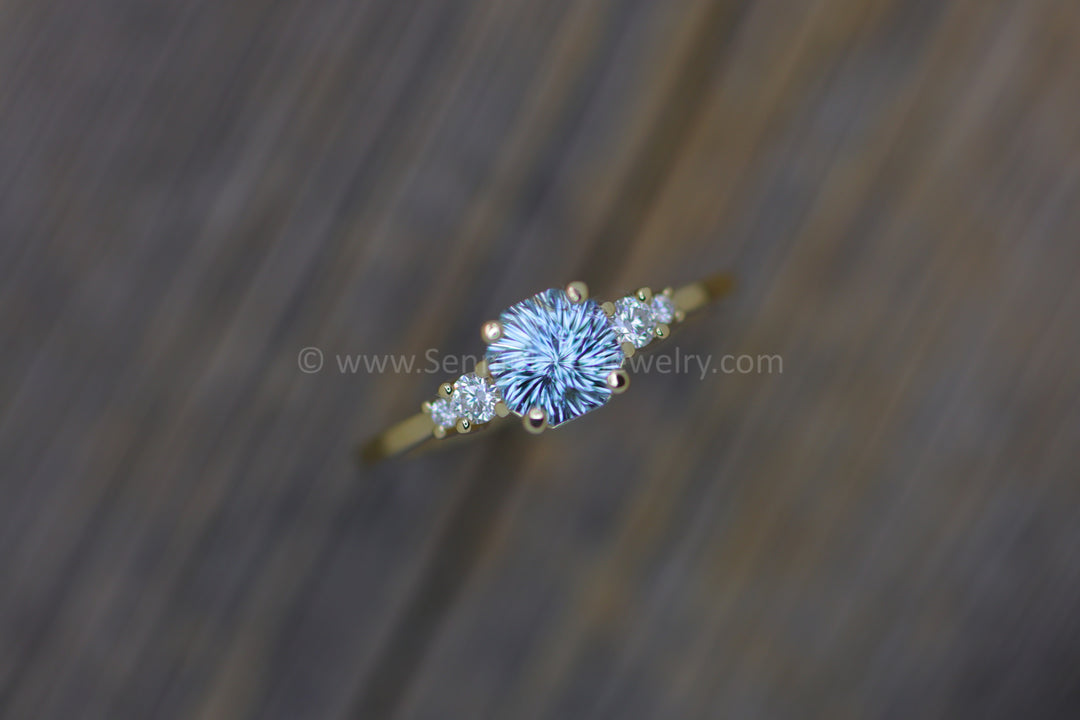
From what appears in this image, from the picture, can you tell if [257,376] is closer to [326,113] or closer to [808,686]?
[326,113]

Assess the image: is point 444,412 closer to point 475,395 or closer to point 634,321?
point 475,395

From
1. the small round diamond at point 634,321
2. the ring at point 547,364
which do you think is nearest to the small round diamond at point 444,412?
the ring at point 547,364

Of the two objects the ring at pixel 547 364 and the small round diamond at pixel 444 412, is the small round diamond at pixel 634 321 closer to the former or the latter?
the ring at pixel 547 364

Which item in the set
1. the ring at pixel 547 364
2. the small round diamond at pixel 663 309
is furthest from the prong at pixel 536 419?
the small round diamond at pixel 663 309

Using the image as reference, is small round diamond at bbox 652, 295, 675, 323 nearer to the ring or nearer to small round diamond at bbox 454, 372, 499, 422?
the ring

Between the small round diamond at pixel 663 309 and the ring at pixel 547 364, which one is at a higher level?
Result: the small round diamond at pixel 663 309

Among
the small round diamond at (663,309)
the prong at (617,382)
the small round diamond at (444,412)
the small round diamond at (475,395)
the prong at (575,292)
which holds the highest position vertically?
the small round diamond at (663,309)

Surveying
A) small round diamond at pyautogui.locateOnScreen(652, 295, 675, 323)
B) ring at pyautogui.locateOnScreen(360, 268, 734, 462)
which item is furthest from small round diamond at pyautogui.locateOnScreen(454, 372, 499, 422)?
small round diamond at pyautogui.locateOnScreen(652, 295, 675, 323)
